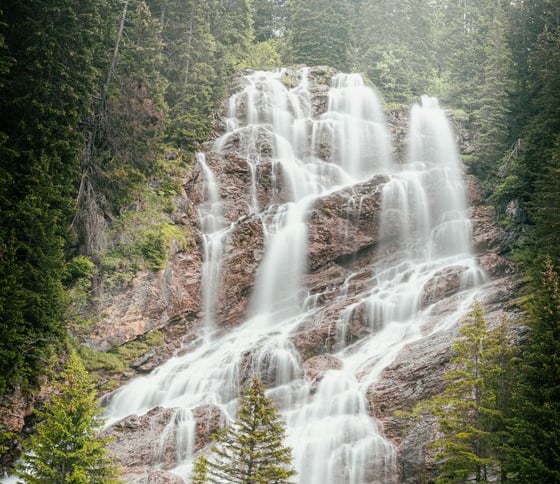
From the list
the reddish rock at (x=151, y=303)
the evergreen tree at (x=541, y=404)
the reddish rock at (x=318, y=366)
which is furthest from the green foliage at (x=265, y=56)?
the evergreen tree at (x=541, y=404)

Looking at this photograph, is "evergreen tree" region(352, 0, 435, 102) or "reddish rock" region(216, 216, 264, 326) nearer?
"reddish rock" region(216, 216, 264, 326)

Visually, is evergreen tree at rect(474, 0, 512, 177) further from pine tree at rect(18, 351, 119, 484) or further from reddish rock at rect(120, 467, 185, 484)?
pine tree at rect(18, 351, 119, 484)

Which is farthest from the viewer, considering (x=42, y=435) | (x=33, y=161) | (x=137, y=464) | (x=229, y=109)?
(x=229, y=109)

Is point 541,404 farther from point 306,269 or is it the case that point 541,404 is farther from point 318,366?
point 306,269

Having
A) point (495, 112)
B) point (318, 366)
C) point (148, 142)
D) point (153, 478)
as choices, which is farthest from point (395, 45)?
point (153, 478)

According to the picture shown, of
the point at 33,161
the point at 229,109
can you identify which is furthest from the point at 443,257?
the point at 33,161

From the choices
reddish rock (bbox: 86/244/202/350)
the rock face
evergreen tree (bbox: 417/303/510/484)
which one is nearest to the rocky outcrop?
the rock face

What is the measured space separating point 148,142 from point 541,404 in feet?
71.6

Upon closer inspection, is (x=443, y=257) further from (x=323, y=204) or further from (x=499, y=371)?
(x=499, y=371)

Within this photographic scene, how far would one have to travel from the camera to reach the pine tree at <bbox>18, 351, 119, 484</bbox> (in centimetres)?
1324

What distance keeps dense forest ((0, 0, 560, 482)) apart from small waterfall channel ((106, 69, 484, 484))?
8.25 ft

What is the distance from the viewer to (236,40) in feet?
155

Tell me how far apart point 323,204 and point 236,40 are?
78.5 ft

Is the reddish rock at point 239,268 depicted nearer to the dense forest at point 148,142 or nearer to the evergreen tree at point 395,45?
the dense forest at point 148,142
